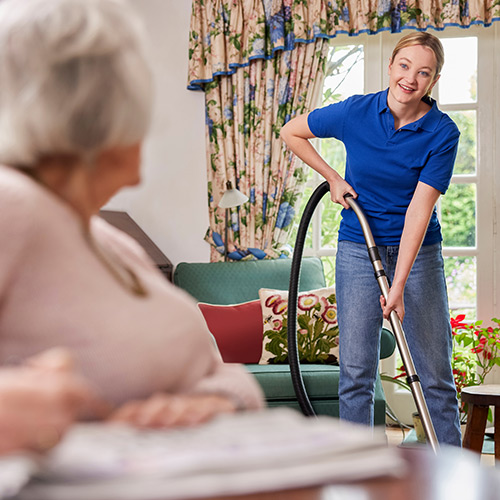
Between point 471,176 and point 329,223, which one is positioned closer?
point 471,176

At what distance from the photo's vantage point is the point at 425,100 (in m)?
2.82

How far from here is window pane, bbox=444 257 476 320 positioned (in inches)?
177

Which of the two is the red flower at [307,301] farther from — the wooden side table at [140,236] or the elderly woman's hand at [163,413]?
the elderly woman's hand at [163,413]

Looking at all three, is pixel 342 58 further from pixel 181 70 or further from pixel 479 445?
pixel 479 445

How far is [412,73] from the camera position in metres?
2.66

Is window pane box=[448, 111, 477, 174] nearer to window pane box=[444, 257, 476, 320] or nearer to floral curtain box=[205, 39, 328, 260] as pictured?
window pane box=[444, 257, 476, 320]

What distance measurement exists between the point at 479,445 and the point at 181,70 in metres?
2.96

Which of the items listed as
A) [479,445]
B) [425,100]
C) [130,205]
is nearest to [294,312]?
[479,445]

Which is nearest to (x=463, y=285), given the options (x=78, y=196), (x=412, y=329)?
(x=412, y=329)

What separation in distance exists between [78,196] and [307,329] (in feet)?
10.2

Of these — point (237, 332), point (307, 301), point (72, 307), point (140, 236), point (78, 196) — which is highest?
point (78, 196)

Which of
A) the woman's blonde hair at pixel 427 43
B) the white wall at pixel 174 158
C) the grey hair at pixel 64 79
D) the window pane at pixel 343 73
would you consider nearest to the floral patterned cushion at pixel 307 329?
the white wall at pixel 174 158

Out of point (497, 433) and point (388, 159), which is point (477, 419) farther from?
point (388, 159)

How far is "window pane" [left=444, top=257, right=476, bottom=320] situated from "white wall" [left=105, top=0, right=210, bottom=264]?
153 cm
